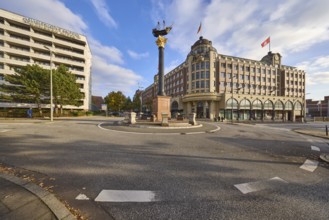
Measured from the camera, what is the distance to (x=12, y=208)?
251cm

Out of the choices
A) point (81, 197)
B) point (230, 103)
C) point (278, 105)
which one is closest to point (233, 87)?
point (230, 103)

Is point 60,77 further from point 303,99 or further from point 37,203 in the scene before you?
point 303,99

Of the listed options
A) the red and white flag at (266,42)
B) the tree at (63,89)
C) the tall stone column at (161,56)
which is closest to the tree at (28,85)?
the tree at (63,89)

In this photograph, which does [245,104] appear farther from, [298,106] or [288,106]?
[298,106]

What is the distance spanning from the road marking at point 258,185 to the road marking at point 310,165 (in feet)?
6.21

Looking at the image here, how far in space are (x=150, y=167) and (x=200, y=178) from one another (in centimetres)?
162

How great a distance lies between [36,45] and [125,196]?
179ft

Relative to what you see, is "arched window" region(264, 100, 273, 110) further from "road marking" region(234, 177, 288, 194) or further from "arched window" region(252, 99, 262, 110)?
"road marking" region(234, 177, 288, 194)

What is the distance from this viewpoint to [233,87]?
47.6 metres

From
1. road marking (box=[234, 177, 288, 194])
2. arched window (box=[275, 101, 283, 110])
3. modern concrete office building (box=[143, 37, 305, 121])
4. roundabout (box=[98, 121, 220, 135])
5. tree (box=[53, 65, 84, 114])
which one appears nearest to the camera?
road marking (box=[234, 177, 288, 194])

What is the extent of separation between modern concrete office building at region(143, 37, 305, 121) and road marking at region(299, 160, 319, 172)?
36.2 meters

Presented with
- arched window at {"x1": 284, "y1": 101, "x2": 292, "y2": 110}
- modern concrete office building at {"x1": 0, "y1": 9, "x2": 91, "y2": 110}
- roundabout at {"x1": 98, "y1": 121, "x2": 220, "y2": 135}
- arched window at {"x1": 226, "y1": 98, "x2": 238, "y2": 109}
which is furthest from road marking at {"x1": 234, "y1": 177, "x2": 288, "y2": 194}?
arched window at {"x1": 284, "y1": 101, "x2": 292, "y2": 110}

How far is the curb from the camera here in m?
2.40

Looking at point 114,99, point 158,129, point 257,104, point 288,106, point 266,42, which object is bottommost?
point 158,129
